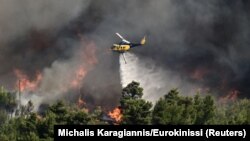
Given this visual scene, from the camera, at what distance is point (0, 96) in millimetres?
180625

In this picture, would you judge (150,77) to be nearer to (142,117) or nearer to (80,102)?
(80,102)

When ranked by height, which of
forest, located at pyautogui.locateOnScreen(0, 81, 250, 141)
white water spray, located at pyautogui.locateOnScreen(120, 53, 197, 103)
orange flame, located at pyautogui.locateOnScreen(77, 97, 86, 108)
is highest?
white water spray, located at pyautogui.locateOnScreen(120, 53, 197, 103)

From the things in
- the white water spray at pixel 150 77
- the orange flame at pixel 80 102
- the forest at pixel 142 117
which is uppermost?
the white water spray at pixel 150 77

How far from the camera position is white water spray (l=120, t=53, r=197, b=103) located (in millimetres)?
177000

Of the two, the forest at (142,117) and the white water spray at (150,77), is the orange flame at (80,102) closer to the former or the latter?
the white water spray at (150,77)

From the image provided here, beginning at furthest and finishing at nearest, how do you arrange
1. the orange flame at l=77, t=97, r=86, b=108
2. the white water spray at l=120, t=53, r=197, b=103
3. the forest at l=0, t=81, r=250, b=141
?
the orange flame at l=77, t=97, r=86, b=108
the white water spray at l=120, t=53, r=197, b=103
the forest at l=0, t=81, r=250, b=141

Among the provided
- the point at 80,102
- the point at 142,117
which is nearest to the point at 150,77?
the point at 80,102

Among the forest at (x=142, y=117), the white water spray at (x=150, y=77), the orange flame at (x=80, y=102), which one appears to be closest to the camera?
the forest at (x=142, y=117)

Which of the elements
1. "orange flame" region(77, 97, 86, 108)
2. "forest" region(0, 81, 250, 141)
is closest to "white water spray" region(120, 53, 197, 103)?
"orange flame" region(77, 97, 86, 108)

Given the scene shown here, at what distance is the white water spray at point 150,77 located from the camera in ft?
581

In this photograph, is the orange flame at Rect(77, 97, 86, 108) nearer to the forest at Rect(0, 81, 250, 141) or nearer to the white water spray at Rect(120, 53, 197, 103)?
the white water spray at Rect(120, 53, 197, 103)

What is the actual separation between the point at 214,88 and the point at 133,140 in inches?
4679

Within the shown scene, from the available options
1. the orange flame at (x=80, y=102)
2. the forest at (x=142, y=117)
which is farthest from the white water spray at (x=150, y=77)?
the forest at (x=142, y=117)

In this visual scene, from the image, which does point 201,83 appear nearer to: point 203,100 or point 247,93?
point 247,93
